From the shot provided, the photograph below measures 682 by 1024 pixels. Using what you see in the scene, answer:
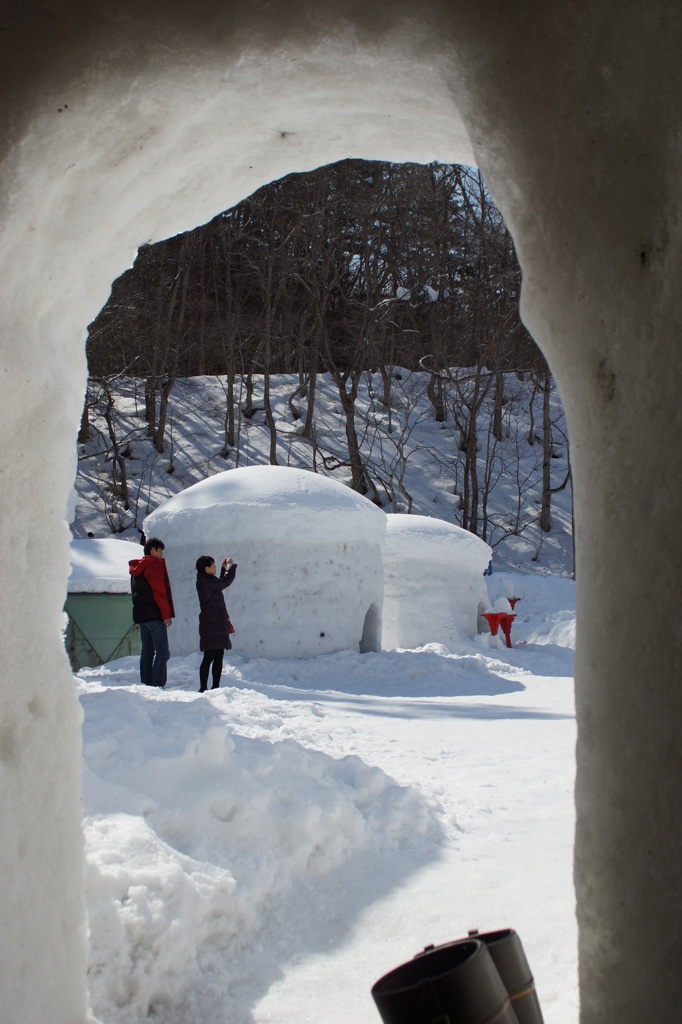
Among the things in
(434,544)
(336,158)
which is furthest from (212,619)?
(434,544)

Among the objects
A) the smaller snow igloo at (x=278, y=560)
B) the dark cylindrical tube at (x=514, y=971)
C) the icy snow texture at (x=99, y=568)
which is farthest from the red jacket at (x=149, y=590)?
the dark cylindrical tube at (x=514, y=971)

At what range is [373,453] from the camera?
26.0 meters

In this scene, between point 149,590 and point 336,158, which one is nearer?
point 336,158

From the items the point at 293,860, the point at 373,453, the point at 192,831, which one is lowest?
the point at 293,860

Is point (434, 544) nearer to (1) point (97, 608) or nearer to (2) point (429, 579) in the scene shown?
(2) point (429, 579)

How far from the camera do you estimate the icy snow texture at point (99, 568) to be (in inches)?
490

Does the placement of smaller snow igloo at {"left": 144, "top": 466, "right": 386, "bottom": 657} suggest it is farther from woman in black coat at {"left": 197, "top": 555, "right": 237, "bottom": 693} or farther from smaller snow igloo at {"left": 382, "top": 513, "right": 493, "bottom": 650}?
woman in black coat at {"left": 197, "top": 555, "right": 237, "bottom": 693}

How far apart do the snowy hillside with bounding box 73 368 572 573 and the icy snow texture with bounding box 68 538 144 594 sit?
8042 mm

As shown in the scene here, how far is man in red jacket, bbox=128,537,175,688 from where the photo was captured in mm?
8188

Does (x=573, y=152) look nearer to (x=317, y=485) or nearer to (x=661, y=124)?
(x=661, y=124)

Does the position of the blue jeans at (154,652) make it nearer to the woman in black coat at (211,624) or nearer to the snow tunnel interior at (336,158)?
the woman in black coat at (211,624)

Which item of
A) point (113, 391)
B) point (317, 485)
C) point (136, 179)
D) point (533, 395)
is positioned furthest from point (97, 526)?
point (136, 179)

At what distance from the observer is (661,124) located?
1476 millimetres

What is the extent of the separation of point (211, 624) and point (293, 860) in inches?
187
